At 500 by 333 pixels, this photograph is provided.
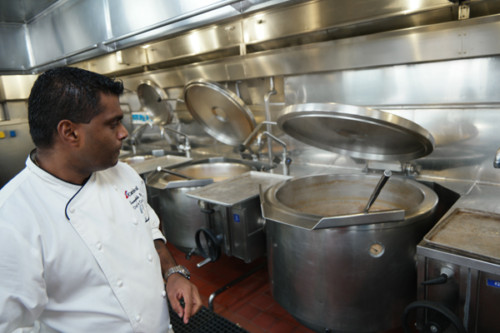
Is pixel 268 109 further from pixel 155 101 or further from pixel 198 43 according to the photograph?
pixel 155 101

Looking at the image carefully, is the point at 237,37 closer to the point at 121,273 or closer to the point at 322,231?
the point at 322,231

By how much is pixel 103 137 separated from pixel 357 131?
1419 millimetres

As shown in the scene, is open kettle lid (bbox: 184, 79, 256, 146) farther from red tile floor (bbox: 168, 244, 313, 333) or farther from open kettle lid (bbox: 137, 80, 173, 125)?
red tile floor (bbox: 168, 244, 313, 333)

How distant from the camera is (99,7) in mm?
3777

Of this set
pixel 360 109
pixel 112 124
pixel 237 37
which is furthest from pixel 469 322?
pixel 237 37

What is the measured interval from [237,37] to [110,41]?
1.22m

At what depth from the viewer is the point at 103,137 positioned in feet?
3.51

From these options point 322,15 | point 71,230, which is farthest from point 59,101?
point 322,15

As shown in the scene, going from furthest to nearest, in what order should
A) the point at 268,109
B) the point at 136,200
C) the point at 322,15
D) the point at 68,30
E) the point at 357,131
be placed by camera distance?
the point at 68,30, the point at 268,109, the point at 322,15, the point at 357,131, the point at 136,200

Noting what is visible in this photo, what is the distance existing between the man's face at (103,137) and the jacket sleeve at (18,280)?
0.28m

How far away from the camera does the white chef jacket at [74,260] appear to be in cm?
92

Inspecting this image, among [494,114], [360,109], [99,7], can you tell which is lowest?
[494,114]

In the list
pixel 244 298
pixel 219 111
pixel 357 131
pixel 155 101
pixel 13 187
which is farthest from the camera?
pixel 155 101

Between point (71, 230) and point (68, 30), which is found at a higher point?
point (68, 30)
